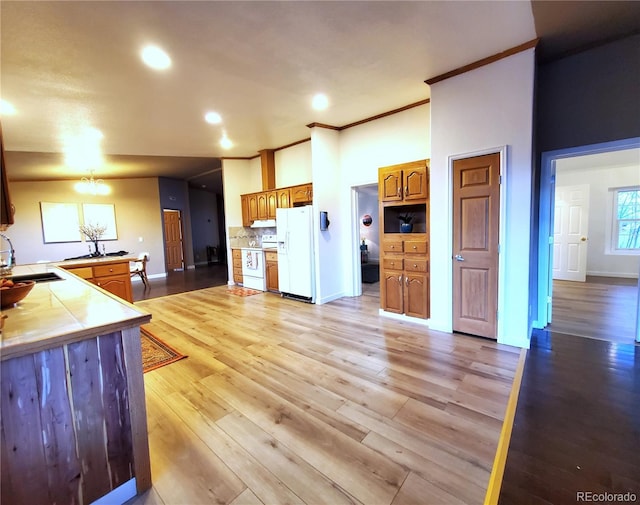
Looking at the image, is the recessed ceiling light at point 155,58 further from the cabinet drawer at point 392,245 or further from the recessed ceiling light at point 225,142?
the cabinet drawer at point 392,245

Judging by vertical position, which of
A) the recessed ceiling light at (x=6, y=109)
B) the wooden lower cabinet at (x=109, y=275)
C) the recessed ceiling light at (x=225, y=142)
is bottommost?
the wooden lower cabinet at (x=109, y=275)

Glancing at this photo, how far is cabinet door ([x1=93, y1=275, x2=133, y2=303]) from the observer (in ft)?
14.0

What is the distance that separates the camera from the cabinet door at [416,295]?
3795mm

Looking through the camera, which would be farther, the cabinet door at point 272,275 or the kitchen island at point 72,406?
the cabinet door at point 272,275

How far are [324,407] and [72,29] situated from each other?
3.50 m

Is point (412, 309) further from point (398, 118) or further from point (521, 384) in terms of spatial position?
point (398, 118)

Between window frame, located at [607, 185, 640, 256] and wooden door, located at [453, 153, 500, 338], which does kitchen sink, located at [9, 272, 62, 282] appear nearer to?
wooden door, located at [453, 153, 500, 338]

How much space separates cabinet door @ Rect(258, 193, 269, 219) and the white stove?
45cm

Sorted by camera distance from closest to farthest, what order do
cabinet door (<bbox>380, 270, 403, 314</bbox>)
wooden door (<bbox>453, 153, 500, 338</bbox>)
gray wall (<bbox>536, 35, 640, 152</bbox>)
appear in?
gray wall (<bbox>536, 35, 640, 152</bbox>), wooden door (<bbox>453, 153, 500, 338</bbox>), cabinet door (<bbox>380, 270, 403, 314</bbox>)

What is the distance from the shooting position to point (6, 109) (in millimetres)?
3547

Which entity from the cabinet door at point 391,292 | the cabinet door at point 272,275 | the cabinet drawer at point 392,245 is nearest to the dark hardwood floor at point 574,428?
the cabinet door at point 391,292

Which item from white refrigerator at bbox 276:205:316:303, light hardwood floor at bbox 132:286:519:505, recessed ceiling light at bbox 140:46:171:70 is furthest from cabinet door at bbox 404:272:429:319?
recessed ceiling light at bbox 140:46:171:70

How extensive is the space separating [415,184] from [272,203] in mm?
3195

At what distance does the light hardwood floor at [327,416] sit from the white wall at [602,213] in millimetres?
5900
